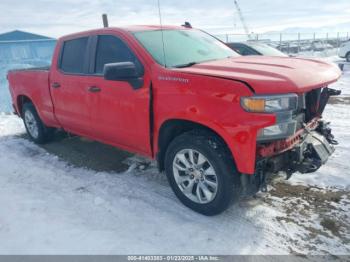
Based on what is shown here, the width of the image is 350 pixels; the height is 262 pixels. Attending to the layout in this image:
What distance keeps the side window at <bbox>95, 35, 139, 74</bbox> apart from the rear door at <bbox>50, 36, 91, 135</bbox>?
0.26 metres

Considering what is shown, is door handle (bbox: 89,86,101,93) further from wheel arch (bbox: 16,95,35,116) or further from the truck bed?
wheel arch (bbox: 16,95,35,116)

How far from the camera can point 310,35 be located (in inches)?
1110

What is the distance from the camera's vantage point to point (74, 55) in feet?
15.0

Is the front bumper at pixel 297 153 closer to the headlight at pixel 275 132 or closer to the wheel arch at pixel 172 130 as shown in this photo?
the headlight at pixel 275 132

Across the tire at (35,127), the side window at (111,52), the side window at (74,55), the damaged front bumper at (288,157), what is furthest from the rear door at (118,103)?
the tire at (35,127)

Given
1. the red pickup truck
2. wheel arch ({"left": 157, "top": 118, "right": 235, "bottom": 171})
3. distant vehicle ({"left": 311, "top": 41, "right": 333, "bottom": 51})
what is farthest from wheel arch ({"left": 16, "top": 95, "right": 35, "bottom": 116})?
distant vehicle ({"left": 311, "top": 41, "right": 333, "bottom": 51})

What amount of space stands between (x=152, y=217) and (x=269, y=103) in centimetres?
163

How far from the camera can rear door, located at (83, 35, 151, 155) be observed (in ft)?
11.5

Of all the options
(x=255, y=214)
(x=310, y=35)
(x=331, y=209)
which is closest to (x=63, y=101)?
(x=255, y=214)

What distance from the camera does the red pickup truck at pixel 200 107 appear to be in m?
2.71

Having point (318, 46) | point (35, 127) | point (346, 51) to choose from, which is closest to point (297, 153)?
point (35, 127)

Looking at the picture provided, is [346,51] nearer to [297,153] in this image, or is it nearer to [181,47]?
[181,47]

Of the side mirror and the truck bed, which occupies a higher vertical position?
the side mirror

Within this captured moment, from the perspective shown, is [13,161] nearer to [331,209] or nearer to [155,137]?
[155,137]
